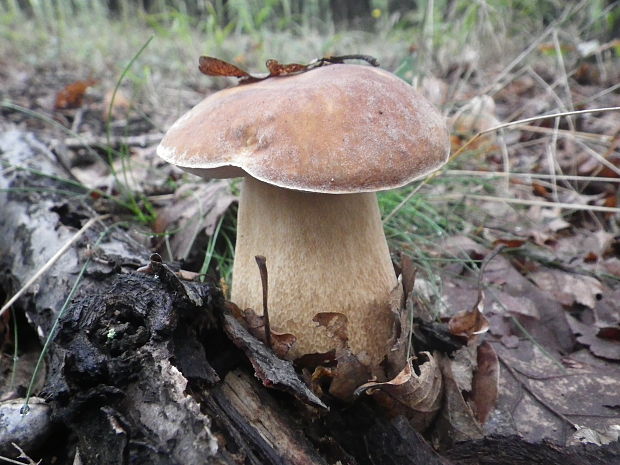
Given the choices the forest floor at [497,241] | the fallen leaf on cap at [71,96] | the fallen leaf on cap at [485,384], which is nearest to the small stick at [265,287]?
the forest floor at [497,241]

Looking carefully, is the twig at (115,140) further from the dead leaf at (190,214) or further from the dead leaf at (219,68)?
the dead leaf at (219,68)

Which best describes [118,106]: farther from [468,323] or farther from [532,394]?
[532,394]

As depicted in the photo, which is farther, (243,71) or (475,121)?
(475,121)

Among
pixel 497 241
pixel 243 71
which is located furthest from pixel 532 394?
pixel 243 71

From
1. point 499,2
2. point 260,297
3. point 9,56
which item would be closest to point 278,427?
point 260,297

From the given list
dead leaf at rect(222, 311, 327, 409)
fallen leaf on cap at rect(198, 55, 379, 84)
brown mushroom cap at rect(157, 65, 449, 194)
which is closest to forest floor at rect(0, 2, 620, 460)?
dead leaf at rect(222, 311, 327, 409)

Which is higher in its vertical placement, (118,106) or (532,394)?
(118,106)

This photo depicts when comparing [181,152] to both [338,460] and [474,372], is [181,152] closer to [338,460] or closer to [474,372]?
[338,460]
